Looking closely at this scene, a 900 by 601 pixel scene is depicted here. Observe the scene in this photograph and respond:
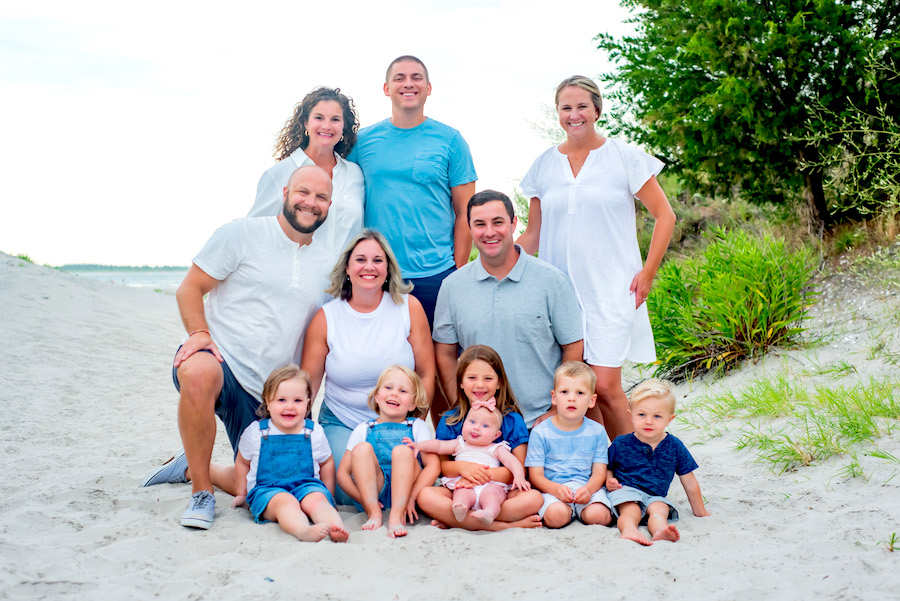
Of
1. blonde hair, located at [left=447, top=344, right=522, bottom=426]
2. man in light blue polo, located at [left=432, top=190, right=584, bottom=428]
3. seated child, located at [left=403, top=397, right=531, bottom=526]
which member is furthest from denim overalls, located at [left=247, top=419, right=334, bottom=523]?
man in light blue polo, located at [left=432, top=190, right=584, bottom=428]

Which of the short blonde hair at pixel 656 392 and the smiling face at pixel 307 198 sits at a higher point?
the smiling face at pixel 307 198

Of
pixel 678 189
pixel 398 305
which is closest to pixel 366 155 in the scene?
pixel 398 305

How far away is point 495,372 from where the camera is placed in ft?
12.3

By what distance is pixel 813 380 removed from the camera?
5691 millimetres

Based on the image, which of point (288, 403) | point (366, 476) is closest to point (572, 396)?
point (366, 476)

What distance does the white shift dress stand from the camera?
405 cm

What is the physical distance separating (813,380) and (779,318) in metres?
0.80

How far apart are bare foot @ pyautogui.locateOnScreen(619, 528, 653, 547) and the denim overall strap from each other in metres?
1.54

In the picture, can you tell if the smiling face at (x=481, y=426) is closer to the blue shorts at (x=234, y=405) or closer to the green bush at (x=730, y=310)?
the blue shorts at (x=234, y=405)

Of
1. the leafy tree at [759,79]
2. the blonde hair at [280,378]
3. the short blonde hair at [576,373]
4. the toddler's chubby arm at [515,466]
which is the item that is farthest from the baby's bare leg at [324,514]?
the leafy tree at [759,79]

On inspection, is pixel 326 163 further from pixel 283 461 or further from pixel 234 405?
pixel 283 461

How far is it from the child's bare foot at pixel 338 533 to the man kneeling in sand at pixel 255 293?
88cm

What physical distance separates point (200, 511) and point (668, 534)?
2186mm

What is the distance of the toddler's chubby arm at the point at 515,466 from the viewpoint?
358 centimetres
